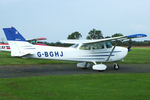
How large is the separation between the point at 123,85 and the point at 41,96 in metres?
3.19

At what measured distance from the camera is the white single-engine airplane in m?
12.1

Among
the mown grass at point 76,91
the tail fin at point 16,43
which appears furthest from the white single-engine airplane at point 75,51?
the mown grass at point 76,91

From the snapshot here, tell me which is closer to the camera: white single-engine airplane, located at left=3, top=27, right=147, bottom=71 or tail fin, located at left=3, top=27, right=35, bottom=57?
tail fin, located at left=3, top=27, right=35, bottom=57

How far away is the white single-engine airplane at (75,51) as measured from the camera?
12.1 m

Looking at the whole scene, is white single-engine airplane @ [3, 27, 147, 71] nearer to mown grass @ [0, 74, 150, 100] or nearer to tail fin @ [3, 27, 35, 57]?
tail fin @ [3, 27, 35, 57]

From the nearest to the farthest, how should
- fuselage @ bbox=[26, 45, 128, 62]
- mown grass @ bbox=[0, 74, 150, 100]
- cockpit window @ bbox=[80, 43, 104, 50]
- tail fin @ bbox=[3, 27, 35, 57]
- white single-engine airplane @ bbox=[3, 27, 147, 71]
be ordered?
mown grass @ bbox=[0, 74, 150, 100], tail fin @ bbox=[3, 27, 35, 57], white single-engine airplane @ bbox=[3, 27, 147, 71], fuselage @ bbox=[26, 45, 128, 62], cockpit window @ bbox=[80, 43, 104, 50]

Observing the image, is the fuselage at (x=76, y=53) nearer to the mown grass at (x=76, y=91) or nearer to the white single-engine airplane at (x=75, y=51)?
the white single-engine airplane at (x=75, y=51)

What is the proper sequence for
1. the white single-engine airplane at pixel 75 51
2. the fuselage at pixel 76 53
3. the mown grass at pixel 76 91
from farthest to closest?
the fuselage at pixel 76 53
the white single-engine airplane at pixel 75 51
the mown grass at pixel 76 91

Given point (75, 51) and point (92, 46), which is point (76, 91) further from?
point (92, 46)

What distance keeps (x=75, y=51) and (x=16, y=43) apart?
3.70m

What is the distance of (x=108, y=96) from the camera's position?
236 inches

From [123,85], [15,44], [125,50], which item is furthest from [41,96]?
[125,50]

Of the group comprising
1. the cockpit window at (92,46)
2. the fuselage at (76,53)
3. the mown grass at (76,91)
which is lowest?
the mown grass at (76,91)

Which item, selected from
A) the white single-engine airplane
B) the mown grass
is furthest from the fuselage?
the mown grass
